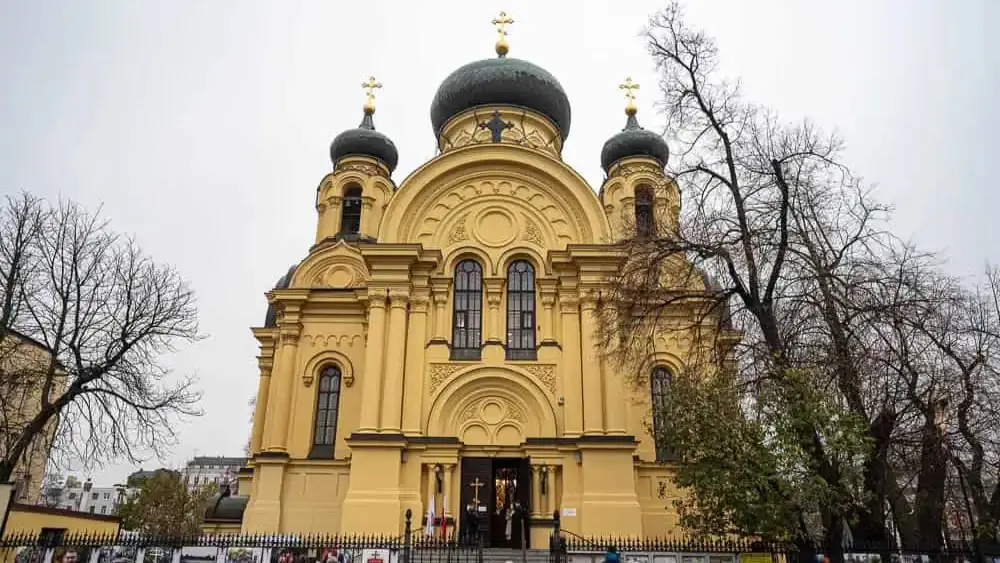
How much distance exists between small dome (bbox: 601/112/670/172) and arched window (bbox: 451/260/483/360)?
1113 cm

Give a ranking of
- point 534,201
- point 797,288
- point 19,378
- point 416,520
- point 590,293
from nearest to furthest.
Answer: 1. point 797,288
2. point 19,378
3. point 416,520
4. point 590,293
5. point 534,201

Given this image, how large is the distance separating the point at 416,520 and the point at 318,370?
7011 mm

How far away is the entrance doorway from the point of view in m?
18.4

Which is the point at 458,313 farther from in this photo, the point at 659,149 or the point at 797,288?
the point at 659,149

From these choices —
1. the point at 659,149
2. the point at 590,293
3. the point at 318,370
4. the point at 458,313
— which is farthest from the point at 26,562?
the point at 659,149

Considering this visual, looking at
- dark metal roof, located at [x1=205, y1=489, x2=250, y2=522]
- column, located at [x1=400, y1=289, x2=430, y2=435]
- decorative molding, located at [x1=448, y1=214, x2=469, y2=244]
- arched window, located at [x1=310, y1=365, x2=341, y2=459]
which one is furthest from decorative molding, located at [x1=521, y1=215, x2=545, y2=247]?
dark metal roof, located at [x1=205, y1=489, x2=250, y2=522]

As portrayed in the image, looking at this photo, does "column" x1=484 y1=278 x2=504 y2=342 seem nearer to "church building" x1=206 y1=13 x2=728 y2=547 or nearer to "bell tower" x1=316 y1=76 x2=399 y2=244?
"church building" x1=206 y1=13 x2=728 y2=547

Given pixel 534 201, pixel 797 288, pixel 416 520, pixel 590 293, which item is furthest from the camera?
pixel 534 201

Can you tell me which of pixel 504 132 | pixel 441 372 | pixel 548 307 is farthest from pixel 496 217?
pixel 441 372

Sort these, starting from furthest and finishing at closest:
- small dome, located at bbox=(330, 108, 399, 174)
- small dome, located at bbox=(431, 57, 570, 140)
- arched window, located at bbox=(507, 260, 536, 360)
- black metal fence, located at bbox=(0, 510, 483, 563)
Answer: small dome, located at bbox=(330, 108, 399, 174), small dome, located at bbox=(431, 57, 570, 140), arched window, located at bbox=(507, 260, 536, 360), black metal fence, located at bbox=(0, 510, 483, 563)

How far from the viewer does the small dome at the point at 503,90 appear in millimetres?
25797

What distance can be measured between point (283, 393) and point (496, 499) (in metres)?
8.11

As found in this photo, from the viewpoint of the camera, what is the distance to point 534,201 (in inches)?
877

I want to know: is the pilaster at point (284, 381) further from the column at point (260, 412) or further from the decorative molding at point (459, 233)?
the decorative molding at point (459, 233)
